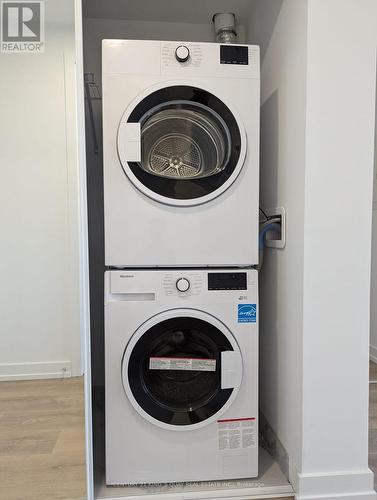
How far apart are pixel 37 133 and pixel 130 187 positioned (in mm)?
705

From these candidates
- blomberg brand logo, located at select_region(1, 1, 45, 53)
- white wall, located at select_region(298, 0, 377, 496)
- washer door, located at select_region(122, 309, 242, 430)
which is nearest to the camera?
white wall, located at select_region(298, 0, 377, 496)

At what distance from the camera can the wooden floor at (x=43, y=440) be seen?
1.41 m

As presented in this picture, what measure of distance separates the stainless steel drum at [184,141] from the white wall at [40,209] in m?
0.53

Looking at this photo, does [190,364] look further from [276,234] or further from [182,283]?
[276,234]

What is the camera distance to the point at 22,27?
175 cm

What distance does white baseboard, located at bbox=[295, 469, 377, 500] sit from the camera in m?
1.32

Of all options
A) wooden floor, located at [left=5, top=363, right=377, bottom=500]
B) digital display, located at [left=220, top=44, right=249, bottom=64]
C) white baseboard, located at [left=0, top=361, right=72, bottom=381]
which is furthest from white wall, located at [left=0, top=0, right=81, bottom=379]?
digital display, located at [left=220, top=44, right=249, bottom=64]

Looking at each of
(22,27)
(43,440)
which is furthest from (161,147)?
(43,440)

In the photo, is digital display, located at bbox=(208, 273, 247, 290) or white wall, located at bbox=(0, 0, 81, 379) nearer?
digital display, located at bbox=(208, 273, 247, 290)

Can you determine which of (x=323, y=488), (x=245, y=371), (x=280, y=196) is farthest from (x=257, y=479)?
(x=280, y=196)

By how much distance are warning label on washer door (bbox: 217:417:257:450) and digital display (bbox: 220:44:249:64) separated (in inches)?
55.8

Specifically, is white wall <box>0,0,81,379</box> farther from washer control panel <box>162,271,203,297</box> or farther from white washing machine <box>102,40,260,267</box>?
washer control panel <box>162,271,203,297</box>

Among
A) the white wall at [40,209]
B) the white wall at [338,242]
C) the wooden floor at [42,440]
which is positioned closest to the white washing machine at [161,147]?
the white wall at [338,242]

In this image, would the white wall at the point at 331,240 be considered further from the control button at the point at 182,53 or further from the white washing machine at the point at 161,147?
the control button at the point at 182,53
